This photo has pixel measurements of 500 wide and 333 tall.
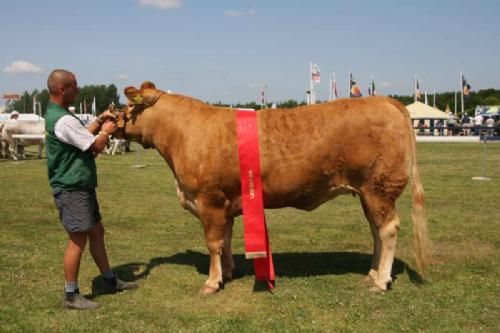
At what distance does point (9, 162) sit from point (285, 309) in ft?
71.1

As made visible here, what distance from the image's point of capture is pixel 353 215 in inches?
418

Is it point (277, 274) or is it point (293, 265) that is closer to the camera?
point (277, 274)

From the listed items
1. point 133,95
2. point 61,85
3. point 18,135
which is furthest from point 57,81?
point 18,135

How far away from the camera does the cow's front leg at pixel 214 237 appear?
604 centimetres

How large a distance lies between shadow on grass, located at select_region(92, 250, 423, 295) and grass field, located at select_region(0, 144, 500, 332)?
0.01 meters

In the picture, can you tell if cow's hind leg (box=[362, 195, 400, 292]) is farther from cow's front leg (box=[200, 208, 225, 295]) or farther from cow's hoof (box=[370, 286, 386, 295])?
cow's front leg (box=[200, 208, 225, 295])

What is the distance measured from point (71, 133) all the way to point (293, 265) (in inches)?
140

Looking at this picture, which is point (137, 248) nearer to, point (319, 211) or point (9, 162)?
point (319, 211)

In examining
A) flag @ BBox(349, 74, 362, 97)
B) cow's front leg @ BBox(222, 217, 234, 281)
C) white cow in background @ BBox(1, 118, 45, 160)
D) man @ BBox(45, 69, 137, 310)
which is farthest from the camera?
flag @ BBox(349, 74, 362, 97)

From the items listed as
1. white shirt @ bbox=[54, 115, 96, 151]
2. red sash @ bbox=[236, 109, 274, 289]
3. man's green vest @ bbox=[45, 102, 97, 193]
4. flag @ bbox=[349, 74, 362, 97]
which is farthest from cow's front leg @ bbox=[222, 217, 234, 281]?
flag @ bbox=[349, 74, 362, 97]

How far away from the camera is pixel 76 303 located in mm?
5375

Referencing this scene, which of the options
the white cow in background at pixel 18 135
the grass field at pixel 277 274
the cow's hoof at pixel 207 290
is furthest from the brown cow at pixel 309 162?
the white cow in background at pixel 18 135

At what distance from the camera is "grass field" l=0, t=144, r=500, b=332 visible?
200 inches

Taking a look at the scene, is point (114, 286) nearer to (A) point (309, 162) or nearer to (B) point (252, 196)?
(B) point (252, 196)
